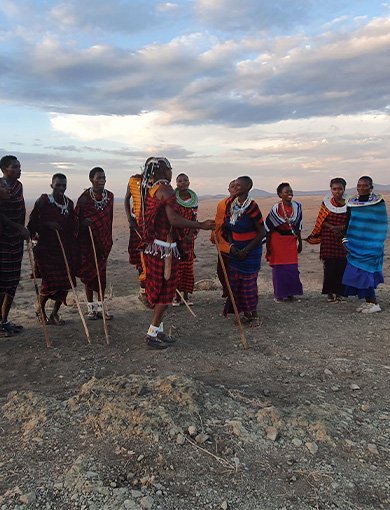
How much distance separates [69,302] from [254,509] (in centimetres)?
579

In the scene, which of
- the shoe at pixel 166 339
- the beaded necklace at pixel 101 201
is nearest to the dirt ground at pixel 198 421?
the shoe at pixel 166 339

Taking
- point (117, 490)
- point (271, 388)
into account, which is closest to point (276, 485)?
point (117, 490)

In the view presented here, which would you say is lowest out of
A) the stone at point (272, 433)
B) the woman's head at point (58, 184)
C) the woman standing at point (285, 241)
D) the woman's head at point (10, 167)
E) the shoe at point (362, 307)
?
the stone at point (272, 433)

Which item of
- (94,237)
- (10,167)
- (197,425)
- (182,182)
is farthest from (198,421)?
(182,182)

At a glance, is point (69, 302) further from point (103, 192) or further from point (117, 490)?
point (117, 490)

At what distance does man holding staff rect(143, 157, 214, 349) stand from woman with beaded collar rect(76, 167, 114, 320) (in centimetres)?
132

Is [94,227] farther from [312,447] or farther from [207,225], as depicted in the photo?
[312,447]

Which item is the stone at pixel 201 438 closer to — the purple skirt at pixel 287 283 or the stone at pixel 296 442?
the stone at pixel 296 442

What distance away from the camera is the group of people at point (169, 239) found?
4.93 m

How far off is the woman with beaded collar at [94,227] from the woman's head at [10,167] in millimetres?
898

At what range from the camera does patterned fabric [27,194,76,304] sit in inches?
226

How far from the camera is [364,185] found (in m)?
6.38

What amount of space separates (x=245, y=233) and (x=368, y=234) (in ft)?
6.31

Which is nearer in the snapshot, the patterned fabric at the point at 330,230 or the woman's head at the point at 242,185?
the woman's head at the point at 242,185
